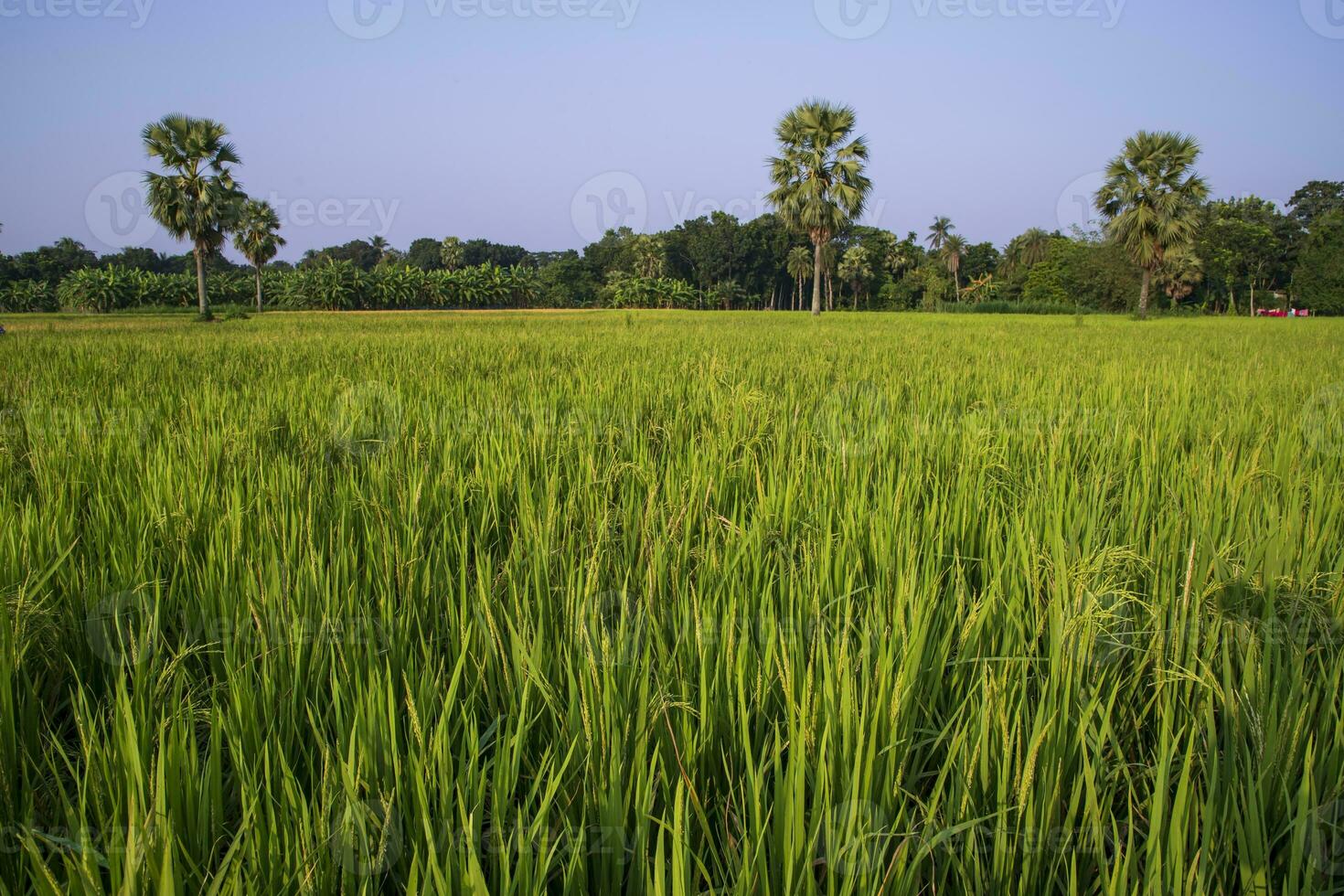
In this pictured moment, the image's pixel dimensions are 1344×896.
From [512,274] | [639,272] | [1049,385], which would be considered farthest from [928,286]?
[1049,385]

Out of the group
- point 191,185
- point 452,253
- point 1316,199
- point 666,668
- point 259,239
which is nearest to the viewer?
point 666,668

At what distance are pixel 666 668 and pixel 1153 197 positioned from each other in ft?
112

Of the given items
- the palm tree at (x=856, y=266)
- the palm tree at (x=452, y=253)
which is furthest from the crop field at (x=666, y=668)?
the palm tree at (x=452, y=253)

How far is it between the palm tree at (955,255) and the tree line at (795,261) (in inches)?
14.9

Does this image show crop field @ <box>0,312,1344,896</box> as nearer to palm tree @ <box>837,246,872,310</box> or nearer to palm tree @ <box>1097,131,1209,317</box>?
palm tree @ <box>1097,131,1209,317</box>

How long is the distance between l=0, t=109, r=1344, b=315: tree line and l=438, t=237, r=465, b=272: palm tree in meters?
0.31

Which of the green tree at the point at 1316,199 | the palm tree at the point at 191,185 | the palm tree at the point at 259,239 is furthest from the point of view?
the green tree at the point at 1316,199

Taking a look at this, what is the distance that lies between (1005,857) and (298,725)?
0.98 m

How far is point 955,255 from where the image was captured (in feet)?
228

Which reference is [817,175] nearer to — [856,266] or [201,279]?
[201,279]

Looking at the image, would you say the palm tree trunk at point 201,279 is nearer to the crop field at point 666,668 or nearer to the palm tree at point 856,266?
the crop field at point 666,668

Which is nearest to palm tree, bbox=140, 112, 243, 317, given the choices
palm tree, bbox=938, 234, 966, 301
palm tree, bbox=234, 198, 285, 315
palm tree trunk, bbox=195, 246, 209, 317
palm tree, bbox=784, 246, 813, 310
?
palm tree trunk, bbox=195, 246, 209, 317

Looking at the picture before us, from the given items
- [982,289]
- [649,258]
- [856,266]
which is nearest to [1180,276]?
[982,289]

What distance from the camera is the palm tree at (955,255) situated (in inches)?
2751
